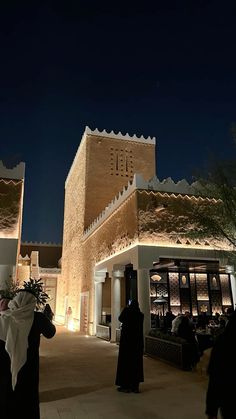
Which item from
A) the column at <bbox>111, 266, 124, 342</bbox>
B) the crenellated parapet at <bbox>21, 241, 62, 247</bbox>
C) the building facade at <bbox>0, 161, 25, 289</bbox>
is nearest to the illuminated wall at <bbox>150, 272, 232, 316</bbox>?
the column at <bbox>111, 266, 124, 342</bbox>

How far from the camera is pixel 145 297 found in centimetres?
902

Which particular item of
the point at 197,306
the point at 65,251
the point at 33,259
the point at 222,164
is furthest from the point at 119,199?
the point at 65,251

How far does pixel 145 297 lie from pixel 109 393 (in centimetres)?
411

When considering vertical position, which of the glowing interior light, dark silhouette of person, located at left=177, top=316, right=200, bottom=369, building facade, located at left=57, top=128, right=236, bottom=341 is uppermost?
building facade, located at left=57, top=128, right=236, bottom=341

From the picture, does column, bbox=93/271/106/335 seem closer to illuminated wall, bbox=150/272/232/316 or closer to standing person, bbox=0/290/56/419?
illuminated wall, bbox=150/272/232/316

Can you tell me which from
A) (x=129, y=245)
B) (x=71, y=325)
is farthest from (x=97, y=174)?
(x=71, y=325)

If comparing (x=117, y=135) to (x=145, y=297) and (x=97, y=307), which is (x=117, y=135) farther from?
(x=145, y=297)

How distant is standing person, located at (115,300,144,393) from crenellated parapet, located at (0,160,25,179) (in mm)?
6245

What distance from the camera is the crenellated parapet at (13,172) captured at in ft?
33.1

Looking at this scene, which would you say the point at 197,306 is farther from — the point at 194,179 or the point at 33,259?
the point at 33,259

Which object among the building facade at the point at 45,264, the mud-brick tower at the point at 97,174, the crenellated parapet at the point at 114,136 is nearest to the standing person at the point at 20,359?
the mud-brick tower at the point at 97,174

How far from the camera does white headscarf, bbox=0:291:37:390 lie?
9.48 ft

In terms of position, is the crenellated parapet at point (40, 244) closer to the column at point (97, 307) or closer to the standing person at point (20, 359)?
the column at point (97, 307)

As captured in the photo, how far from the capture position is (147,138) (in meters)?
18.0
